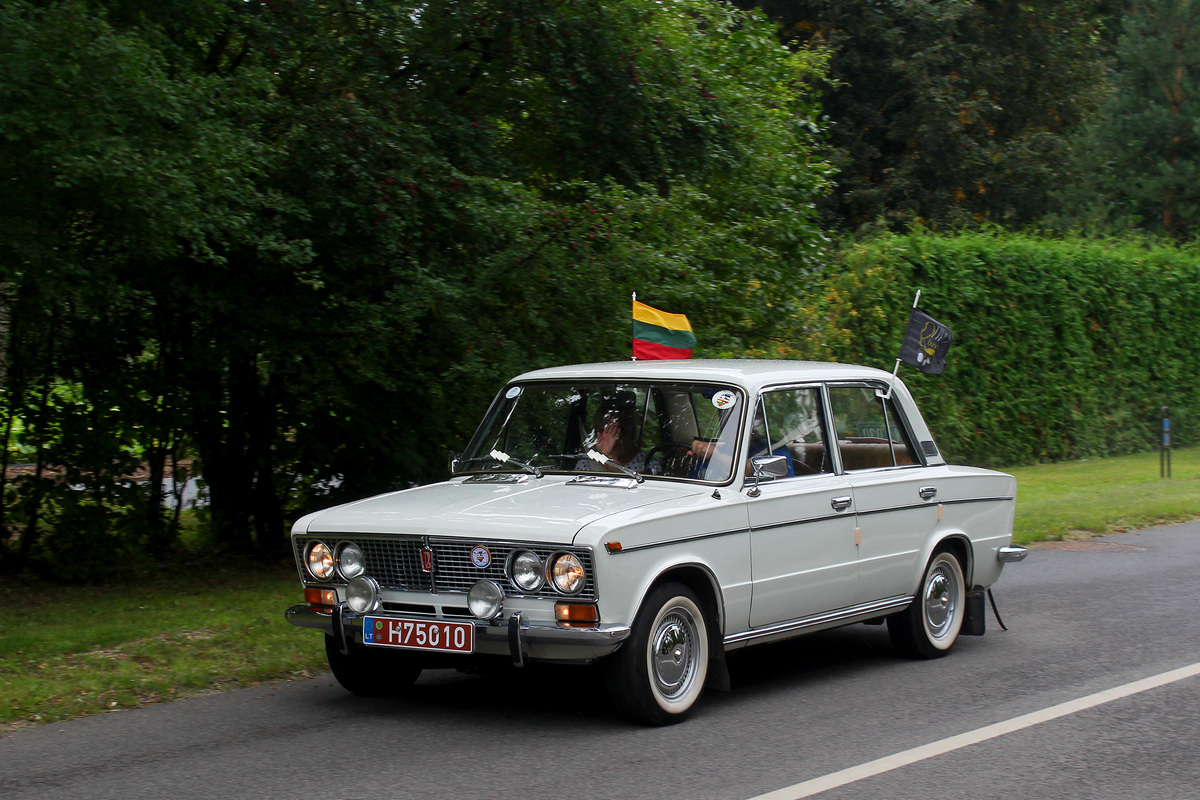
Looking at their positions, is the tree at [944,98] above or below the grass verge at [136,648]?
above

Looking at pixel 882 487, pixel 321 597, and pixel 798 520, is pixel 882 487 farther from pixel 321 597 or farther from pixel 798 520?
pixel 321 597

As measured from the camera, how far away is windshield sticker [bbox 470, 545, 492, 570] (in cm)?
588

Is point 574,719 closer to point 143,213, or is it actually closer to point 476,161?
point 143,213

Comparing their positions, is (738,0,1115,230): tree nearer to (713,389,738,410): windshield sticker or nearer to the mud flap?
the mud flap

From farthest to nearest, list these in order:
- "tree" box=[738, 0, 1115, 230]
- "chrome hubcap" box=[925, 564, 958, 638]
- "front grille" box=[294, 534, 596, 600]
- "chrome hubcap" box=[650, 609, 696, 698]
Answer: "tree" box=[738, 0, 1115, 230] → "chrome hubcap" box=[925, 564, 958, 638] → "chrome hubcap" box=[650, 609, 696, 698] → "front grille" box=[294, 534, 596, 600]

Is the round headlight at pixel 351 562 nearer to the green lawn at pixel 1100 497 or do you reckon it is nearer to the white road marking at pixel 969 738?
the white road marking at pixel 969 738

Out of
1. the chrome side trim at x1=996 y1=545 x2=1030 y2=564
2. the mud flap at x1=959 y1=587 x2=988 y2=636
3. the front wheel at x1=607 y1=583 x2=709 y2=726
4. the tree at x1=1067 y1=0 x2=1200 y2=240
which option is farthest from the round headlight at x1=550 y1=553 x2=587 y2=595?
the tree at x1=1067 y1=0 x2=1200 y2=240

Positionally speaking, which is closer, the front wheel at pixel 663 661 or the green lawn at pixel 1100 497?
the front wheel at pixel 663 661

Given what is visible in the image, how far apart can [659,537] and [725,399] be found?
1193 millimetres

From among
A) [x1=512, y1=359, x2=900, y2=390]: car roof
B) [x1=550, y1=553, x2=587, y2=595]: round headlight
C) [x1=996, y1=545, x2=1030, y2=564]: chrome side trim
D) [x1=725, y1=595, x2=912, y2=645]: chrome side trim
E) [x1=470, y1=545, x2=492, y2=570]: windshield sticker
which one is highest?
[x1=512, y1=359, x2=900, y2=390]: car roof

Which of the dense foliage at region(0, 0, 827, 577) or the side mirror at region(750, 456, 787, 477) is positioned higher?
the dense foliage at region(0, 0, 827, 577)

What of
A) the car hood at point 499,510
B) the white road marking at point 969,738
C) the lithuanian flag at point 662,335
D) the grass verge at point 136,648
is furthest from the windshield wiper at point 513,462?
the white road marking at point 969,738

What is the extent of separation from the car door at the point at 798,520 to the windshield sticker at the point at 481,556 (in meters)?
1.45

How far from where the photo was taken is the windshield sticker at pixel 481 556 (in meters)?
5.88
